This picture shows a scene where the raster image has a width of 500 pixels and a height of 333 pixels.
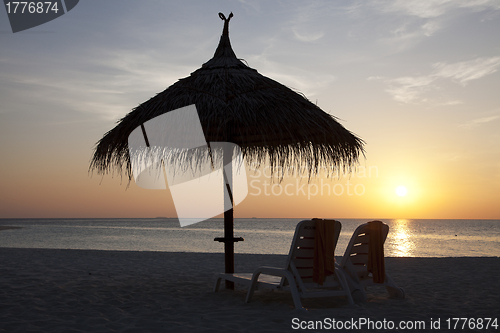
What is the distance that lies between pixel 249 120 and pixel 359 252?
1.89 meters

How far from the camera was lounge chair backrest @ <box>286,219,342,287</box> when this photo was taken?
12.9 feet

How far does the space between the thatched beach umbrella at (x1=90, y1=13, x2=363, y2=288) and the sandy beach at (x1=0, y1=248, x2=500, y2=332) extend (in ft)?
3.29

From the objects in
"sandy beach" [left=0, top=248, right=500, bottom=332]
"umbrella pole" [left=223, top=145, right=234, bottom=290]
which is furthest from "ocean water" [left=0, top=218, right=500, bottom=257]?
"umbrella pole" [left=223, top=145, right=234, bottom=290]

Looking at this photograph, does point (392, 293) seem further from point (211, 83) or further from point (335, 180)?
point (211, 83)

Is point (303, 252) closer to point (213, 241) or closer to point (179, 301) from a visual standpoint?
point (179, 301)

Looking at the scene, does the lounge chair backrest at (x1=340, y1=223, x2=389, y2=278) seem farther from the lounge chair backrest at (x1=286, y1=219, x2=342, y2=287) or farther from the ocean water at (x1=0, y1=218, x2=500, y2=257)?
the ocean water at (x1=0, y1=218, x2=500, y2=257)

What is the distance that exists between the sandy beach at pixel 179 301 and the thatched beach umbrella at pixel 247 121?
3.29 feet

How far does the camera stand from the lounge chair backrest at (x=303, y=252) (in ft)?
12.9

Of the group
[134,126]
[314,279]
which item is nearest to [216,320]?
[314,279]

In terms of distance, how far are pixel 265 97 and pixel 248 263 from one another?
5.41 metres

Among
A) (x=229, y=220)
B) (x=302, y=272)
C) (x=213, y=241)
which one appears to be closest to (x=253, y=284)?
(x=302, y=272)

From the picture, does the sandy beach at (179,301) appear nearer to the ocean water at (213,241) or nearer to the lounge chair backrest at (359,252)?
the lounge chair backrest at (359,252)

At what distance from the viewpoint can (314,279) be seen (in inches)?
155

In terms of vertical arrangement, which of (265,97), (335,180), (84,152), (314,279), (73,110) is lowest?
(314,279)
